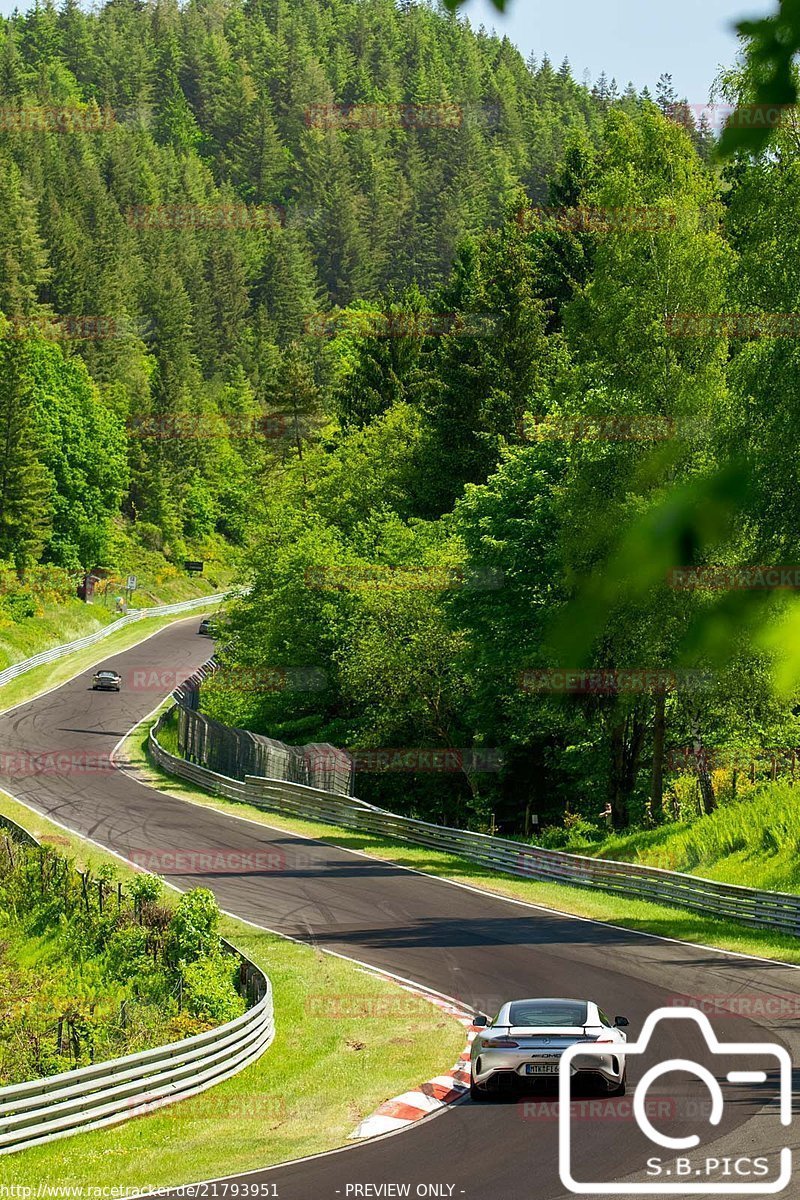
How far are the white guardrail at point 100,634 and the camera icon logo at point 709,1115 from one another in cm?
4868

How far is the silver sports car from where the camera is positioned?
16641mm

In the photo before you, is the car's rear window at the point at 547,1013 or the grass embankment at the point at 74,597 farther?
the grass embankment at the point at 74,597

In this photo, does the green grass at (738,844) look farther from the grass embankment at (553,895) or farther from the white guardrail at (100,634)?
the white guardrail at (100,634)

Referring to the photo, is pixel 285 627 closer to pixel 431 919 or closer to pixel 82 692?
pixel 82 692

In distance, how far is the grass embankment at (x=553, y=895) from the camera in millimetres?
29297

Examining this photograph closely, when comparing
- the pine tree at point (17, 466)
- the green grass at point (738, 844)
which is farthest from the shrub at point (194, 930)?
the pine tree at point (17, 466)

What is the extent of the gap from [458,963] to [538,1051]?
10.2 m

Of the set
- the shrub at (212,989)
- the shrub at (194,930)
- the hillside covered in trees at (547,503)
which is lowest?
the shrub at (212,989)

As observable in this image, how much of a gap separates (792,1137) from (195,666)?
2856 inches

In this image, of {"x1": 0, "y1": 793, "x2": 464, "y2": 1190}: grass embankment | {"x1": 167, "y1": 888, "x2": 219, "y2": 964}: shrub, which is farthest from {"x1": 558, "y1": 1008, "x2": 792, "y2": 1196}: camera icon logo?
{"x1": 167, "y1": 888, "x2": 219, "y2": 964}: shrub

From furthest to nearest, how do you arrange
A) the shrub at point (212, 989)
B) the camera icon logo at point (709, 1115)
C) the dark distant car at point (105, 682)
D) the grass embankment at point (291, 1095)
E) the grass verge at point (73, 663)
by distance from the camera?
the dark distant car at point (105, 682) → the grass verge at point (73, 663) → the shrub at point (212, 989) → the grass embankment at point (291, 1095) → the camera icon logo at point (709, 1115)

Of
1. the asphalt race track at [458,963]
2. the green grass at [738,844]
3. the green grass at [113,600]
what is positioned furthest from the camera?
the green grass at [113,600]

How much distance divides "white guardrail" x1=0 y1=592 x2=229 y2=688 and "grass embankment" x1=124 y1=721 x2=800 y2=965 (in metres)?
21.1

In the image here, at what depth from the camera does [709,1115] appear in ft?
52.0
